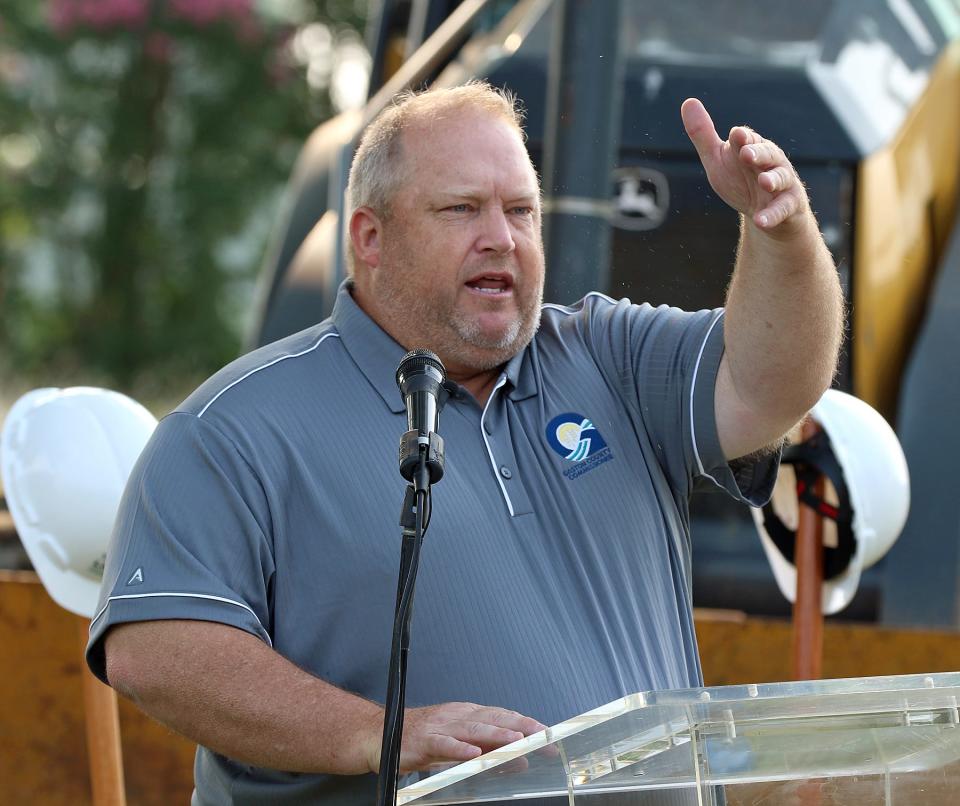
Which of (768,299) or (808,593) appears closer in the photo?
(768,299)

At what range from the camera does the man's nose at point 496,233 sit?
2629mm

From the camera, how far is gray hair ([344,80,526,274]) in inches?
107

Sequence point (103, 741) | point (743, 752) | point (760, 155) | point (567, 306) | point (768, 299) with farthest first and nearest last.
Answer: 1. point (103, 741)
2. point (567, 306)
3. point (768, 299)
4. point (760, 155)
5. point (743, 752)

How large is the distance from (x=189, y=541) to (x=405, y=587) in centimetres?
56

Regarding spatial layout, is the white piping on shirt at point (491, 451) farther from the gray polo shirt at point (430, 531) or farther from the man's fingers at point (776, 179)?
the man's fingers at point (776, 179)

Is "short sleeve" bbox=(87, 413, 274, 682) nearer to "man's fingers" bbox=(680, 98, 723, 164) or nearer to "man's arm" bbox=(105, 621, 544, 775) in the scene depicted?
"man's arm" bbox=(105, 621, 544, 775)

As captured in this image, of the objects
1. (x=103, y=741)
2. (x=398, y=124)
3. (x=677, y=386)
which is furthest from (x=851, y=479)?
(x=103, y=741)

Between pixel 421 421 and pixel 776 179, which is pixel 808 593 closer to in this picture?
pixel 776 179

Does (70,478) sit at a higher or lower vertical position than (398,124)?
lower

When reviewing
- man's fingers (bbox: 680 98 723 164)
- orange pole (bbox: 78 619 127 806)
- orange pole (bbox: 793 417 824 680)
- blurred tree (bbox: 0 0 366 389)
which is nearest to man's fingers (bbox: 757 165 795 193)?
man's fingers (bbox: 680 98 723 164)

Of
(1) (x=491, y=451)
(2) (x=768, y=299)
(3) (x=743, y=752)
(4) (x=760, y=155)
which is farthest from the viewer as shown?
(1) (x=491, y=451)

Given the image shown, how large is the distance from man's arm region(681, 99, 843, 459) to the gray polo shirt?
0.21ft

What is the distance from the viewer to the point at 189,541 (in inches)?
92.4

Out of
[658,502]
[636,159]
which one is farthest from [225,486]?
[636,159]
